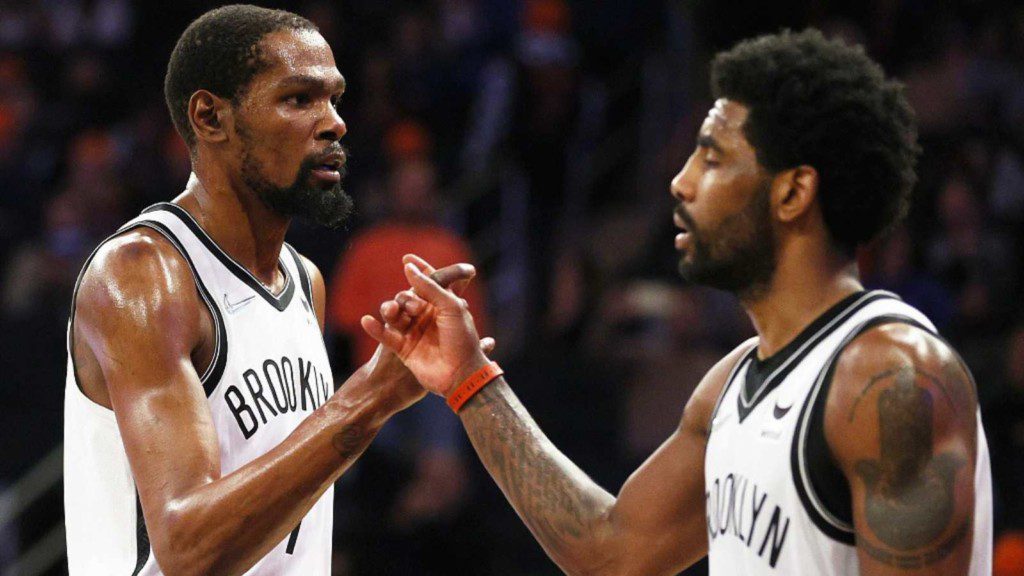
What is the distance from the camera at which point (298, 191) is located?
401 centimetres

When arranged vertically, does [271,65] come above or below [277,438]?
above

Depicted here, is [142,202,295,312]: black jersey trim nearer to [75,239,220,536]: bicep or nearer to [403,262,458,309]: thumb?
[75,239,220,536]: bicep

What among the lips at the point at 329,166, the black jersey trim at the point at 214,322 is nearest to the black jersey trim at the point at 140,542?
the black jersey trim at the point at 214,322

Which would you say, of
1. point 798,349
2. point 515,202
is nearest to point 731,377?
point 798,349

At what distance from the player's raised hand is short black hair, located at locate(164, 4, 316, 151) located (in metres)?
0.73

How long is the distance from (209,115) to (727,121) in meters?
1.54

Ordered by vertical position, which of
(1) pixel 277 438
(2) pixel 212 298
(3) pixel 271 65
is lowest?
(1) pixel 277 438

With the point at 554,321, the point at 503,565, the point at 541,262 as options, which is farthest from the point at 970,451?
the point at 541,262

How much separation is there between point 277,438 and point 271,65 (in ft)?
3.45

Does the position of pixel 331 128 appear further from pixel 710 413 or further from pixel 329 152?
pixel 710 413

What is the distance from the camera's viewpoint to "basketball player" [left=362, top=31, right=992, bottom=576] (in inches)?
112

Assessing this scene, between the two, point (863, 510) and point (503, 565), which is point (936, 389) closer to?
point (863, 510)

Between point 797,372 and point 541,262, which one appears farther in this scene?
point 541,262

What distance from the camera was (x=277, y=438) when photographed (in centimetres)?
385
